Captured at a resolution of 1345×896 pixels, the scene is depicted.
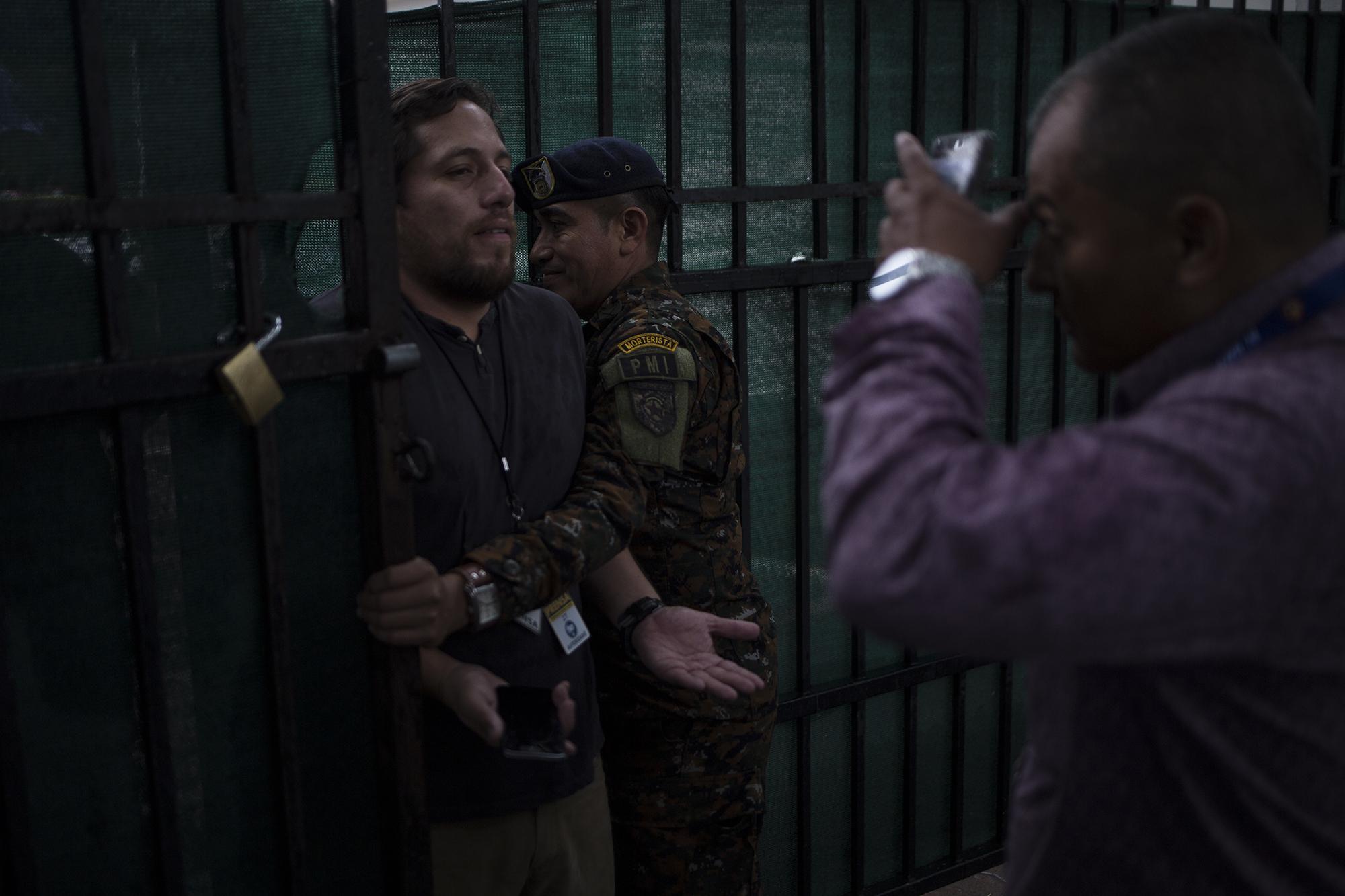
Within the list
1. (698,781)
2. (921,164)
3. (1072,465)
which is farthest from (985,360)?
(1072,465)

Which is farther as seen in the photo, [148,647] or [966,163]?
[148,647]

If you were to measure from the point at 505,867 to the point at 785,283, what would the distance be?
1654mm

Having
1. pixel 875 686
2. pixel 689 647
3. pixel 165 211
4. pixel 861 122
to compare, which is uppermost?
pixel 861 122

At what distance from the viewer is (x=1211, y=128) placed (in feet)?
3.84

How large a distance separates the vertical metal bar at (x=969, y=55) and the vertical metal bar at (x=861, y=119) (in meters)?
0.37

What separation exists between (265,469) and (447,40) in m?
1.23

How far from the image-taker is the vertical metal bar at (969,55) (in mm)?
3701

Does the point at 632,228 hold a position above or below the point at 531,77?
below

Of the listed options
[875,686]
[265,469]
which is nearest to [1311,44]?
Result: [875,686]

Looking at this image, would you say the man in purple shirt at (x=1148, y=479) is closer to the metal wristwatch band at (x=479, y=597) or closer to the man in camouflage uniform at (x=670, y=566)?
the metal wristwatch band at (x=479, y=597)

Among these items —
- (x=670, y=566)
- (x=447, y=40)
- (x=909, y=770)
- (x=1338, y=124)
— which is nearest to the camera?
(x=447, y=40)

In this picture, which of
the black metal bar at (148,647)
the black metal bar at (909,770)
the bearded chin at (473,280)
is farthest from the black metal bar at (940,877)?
the black metal bar at (148,647)

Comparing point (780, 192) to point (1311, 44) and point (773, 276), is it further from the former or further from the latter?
point (1311, 44)

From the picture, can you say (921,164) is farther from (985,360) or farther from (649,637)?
(985,360)
